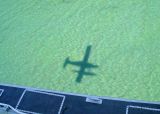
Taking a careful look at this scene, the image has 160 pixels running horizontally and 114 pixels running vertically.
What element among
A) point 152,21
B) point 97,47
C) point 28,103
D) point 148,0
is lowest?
point 28,103

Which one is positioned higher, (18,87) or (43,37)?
(43,37)

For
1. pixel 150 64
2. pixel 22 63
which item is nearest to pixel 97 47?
pixel 150 64

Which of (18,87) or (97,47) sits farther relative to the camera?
(97,47)

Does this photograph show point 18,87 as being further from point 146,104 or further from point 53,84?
point 146,104

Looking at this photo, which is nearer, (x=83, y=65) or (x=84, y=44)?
(x=83, y=65)

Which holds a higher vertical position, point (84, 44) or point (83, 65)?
point (84, 44)

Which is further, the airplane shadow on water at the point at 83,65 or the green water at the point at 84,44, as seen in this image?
the airplane shadow on water at the point at 83,65

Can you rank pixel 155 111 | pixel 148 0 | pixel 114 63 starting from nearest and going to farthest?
pixel 155 111 → pixel 114 63 → pixel 148 0

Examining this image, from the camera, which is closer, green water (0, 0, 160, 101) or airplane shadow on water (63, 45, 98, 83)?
green water (0, 0, 160, 101)
